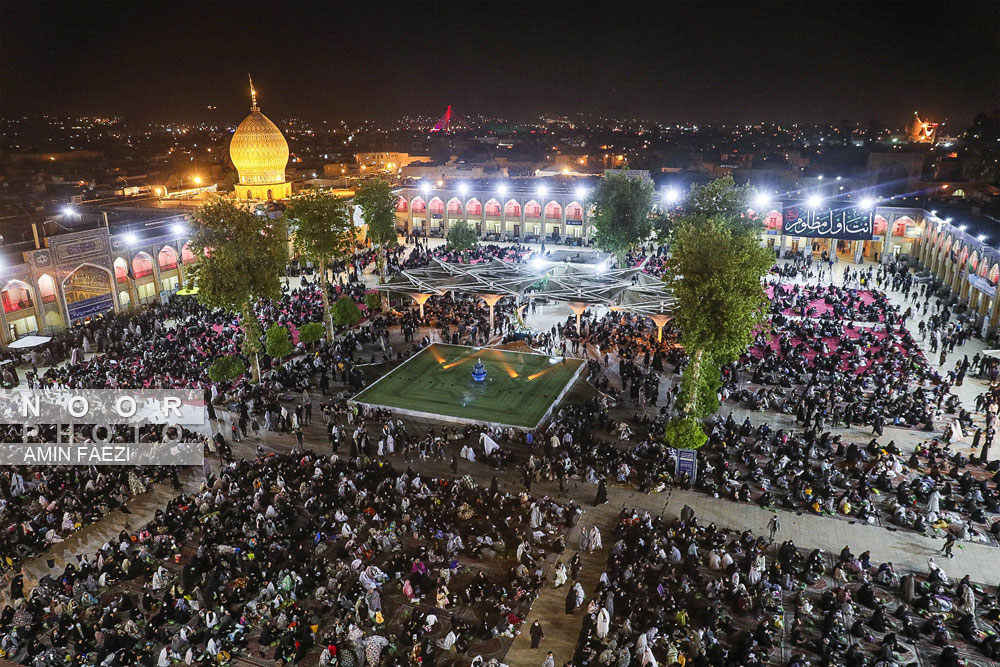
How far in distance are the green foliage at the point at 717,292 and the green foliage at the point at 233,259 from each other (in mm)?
13828

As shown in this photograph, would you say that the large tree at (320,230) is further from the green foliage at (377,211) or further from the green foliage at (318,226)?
the green foliage at (377,211)

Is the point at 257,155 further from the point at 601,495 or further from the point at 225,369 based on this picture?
the point at 601,495

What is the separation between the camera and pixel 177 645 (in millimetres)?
11273

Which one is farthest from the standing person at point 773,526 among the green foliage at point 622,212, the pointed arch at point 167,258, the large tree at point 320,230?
the pointed arch at point 167,258

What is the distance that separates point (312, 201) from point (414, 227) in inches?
1018

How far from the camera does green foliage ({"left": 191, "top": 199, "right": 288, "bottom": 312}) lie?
2230cm

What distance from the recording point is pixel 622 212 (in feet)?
120

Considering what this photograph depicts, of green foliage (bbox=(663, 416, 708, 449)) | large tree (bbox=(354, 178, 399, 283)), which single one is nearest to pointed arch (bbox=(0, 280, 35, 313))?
large tree (bbox=(354, 178, 399, 283))

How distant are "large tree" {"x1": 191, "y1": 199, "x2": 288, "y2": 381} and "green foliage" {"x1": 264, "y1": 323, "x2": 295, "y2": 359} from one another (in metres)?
0.48

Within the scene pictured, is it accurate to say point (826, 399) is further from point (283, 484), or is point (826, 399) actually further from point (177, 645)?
point (177, 645)

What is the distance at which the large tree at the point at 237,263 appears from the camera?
2230 cm

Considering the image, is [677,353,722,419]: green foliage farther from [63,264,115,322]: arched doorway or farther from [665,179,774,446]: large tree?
[63,264,115,322]: arched doorway

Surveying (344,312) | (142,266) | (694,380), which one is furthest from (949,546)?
(142,266)

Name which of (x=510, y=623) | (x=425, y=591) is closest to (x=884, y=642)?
(x=510, y=623)
